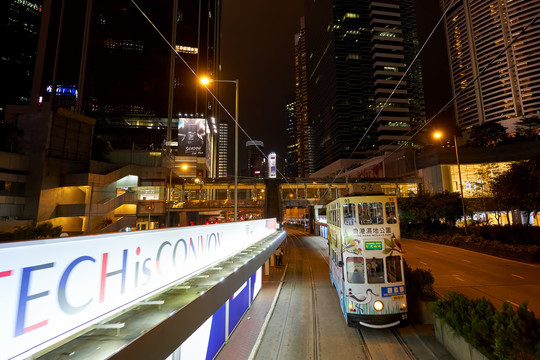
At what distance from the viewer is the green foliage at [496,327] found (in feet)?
18.5

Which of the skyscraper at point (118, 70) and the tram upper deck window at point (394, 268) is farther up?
the skyscraper at point (118, 70)

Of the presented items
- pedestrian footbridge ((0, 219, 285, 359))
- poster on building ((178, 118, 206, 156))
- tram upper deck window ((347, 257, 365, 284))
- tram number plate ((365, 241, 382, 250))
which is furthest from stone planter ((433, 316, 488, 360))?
poster on building ((178, 118, 206, 156))

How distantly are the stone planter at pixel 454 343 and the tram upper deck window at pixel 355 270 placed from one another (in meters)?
2.88

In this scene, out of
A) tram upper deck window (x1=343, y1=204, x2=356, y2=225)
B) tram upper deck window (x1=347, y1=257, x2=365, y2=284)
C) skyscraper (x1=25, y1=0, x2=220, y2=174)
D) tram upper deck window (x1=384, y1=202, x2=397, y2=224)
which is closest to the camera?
tram upper deck window (x1=347, y1=257, x2=365, y2=284)

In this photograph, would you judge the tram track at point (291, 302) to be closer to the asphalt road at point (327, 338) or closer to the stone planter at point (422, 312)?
the asphalt road at point (327, 338)

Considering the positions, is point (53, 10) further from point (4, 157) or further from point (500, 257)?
point (500, 257)

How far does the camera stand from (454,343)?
25.8 ft

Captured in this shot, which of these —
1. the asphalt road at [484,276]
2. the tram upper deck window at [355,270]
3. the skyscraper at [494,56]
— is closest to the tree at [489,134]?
the asphalt road at [484,276]

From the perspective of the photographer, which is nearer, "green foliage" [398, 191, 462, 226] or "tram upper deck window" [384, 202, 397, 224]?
"tram upper deck window" [384, 202, 397, 224]

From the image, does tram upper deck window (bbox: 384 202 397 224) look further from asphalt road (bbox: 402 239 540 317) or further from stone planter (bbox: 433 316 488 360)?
asphalt road (bbox: 402 239 540 317)

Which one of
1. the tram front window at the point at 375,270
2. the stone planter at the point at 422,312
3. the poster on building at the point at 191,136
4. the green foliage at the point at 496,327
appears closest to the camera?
the green foliage at the point at 496,327

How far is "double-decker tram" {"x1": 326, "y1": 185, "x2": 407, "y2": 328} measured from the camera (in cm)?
933

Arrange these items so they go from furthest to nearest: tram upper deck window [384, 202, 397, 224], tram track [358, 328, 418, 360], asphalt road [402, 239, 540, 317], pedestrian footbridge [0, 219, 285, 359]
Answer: asphalt road [402, 239, 540, 317] → tram upper deck window [384, 202, 397, 224] → tram track [358, 328, 418, 360] → pedestrian footbridge [0, 219, 285, 359]

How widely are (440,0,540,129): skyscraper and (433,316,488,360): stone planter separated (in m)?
124
